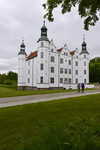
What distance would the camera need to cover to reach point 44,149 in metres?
2.65

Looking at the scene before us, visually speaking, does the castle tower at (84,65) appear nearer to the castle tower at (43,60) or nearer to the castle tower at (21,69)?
the castle tower at (43,60)

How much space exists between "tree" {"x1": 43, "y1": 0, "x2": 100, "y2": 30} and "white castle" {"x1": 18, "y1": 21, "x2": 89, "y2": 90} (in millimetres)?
26054

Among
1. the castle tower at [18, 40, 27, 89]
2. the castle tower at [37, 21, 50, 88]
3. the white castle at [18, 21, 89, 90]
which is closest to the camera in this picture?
the castle tower at [37, 21, 50, 88]

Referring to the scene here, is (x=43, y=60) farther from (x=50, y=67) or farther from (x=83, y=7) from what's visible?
(x=83, y=7)

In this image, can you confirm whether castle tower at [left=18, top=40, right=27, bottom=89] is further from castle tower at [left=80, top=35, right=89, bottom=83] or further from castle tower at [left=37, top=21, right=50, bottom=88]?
castle tower at [left=80, top=35, right=89, bottom=83]

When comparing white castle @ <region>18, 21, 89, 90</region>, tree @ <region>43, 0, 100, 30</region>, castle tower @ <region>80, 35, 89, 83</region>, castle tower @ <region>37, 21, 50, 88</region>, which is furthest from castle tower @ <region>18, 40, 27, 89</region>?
tree @ <region>43, 0, 100, 30</region>

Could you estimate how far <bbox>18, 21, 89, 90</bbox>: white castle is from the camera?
3350cm

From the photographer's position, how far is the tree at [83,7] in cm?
644

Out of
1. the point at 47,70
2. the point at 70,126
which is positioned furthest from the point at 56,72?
the point at 70,126

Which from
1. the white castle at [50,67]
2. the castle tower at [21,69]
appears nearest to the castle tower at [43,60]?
the white castle at [50,67]

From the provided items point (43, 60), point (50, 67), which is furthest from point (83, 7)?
point (50, 67)

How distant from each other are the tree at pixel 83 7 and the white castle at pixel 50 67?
26054 millimetres

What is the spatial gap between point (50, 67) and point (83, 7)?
28.8 metres

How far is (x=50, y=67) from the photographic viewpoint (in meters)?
35.6
